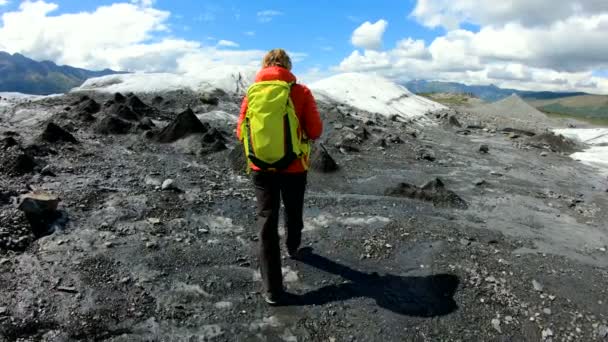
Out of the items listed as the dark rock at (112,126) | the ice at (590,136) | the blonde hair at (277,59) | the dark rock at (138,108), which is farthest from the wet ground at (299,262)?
the ice at (590,136)

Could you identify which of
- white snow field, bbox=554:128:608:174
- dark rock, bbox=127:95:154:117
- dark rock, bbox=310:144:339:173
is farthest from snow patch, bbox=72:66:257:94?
white snow field, bbox=554:128:608:174

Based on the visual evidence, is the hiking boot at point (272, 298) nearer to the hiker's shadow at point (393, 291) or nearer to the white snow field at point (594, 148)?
the hiker's shadow at point (393, 291)

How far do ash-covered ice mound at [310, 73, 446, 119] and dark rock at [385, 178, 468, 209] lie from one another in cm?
1537

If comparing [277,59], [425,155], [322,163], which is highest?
[277,59]

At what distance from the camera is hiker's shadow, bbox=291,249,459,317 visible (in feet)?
17.1

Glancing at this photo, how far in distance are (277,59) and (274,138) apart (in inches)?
40.1

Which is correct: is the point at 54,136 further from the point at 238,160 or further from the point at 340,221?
the point at 340,221

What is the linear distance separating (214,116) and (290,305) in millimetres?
12633

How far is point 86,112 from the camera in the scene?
1450cm

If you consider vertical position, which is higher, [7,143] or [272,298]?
[7,143]

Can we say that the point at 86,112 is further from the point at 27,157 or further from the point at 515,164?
the point at 515,164

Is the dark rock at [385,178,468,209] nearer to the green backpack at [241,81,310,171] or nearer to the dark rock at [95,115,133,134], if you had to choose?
the green backpack at [241,81,310,171]

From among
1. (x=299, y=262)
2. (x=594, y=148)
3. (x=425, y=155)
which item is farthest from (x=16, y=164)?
(x=594, y=148)

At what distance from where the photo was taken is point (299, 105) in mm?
4938
